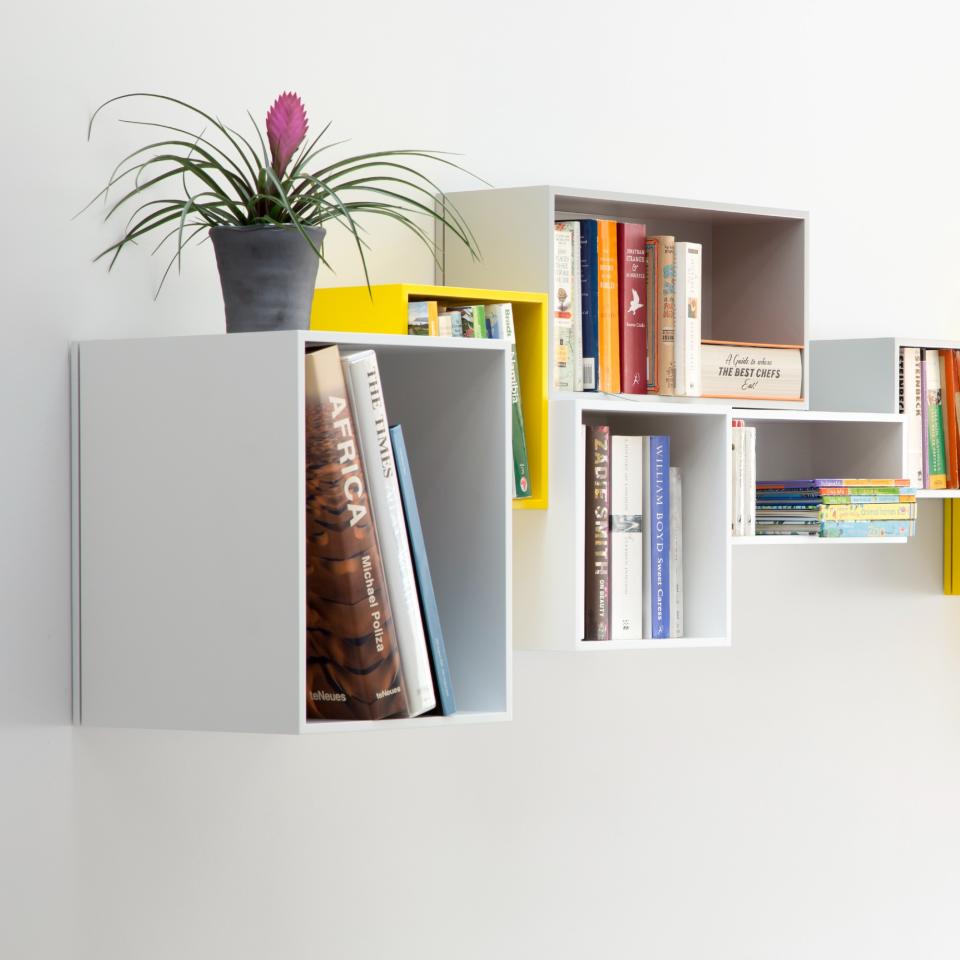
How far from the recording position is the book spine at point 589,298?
6.07ft

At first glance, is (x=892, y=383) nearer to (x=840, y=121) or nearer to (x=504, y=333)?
(x=840, y=121)

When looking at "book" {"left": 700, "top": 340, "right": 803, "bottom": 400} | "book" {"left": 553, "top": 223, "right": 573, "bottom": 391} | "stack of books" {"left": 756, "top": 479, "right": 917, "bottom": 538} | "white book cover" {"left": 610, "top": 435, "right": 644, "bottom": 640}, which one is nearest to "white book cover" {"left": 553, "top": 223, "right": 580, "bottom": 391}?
"book" {"left": 553, "top": 223, "right": 573, "bottom": 391}

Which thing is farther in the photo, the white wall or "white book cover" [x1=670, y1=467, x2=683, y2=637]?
"white book cover" [x1=670, y1=467, x2=683, y2=637]

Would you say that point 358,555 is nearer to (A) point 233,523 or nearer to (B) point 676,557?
(A) point 233,523

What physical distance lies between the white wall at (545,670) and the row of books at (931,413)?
18 cm

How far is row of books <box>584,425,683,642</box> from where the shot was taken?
5.89ft

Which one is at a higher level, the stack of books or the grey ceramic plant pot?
the grey ceramic plant pot

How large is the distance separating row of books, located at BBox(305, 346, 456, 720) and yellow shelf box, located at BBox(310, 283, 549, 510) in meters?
0.29

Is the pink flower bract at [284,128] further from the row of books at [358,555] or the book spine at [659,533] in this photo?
the book spine at [659,533]

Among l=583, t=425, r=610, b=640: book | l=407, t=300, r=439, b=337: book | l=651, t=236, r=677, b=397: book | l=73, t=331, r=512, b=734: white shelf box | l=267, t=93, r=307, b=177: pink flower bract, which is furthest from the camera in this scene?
l=651, t=236, r=677, b=397: book

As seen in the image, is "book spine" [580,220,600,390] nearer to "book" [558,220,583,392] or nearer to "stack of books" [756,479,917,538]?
"book" [558,220,583,392]

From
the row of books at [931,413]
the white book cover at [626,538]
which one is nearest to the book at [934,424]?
the row of books at [931,413]

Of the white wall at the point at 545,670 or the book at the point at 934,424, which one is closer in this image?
the white wall at the point at 545,670

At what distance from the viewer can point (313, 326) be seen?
1771 millimetres
